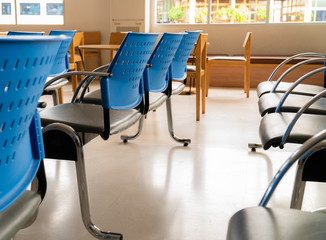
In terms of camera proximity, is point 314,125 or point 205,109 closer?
point 314,125

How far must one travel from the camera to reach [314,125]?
176cm

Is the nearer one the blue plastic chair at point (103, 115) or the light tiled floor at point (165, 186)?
the blue plastic chair at point (103, 115)

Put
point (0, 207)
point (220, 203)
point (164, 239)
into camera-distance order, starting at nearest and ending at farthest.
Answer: point (0, 207), point (164, 239), point (220, 203)

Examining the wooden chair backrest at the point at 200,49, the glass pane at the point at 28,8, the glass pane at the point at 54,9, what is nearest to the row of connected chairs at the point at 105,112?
the wooden chair backrest at the point at 200,49

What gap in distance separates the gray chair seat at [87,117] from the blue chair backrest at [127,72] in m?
0.06

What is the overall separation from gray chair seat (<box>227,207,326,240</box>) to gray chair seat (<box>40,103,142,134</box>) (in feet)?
3.10

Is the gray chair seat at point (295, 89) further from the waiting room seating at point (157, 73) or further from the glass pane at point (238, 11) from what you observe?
the glass pane at point (238, 11)

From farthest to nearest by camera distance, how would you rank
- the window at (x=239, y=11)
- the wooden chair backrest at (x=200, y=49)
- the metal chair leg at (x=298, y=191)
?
the window at (x=239, y=11) < the wooden chair backrest at (x=200, y=49) < the metal chair leg at (x=298, y=191)

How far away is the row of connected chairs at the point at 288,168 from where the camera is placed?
869 millimetres

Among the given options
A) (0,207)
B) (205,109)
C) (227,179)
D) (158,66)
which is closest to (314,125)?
(227,179)

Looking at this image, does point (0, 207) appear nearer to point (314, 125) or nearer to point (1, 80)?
point (1, 80)

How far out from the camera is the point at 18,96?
731 mm

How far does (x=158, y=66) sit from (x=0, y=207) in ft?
5.84

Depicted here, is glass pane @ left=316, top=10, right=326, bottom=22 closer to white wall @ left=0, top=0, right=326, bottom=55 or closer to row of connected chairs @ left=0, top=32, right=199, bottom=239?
white wall @ left=0, top=0, right=326, bottom=55
